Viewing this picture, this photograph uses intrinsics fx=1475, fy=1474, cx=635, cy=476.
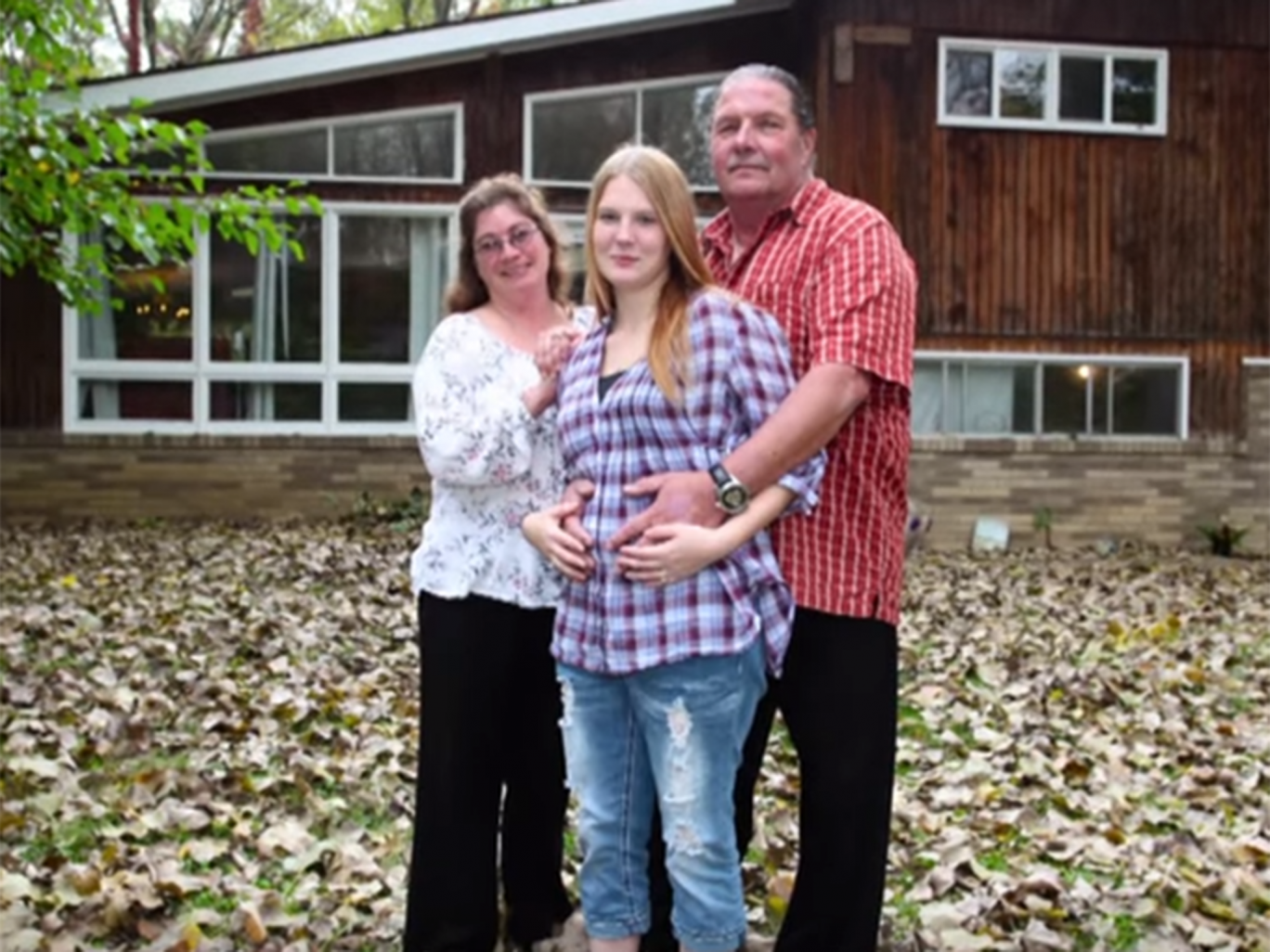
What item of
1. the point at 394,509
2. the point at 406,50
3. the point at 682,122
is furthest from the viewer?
the point at 682,122

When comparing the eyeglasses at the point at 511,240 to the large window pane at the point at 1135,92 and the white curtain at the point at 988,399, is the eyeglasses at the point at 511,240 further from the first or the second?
the large window pane at the point at 1135,92

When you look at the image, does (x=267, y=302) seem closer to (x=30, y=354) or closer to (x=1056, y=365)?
(x=30, y=354)

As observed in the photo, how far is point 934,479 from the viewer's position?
46.7 feet

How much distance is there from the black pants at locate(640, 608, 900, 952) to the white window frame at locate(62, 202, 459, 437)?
1126 centimetres

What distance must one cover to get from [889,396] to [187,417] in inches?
473

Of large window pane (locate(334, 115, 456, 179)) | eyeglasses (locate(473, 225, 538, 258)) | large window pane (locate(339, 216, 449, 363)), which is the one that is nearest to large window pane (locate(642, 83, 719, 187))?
large window pane (locate(334, 115, 456, 179))

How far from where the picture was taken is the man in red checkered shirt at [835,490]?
2.96 meters

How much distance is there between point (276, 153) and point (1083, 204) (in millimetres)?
7751

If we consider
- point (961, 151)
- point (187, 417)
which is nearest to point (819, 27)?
point (961, 151)

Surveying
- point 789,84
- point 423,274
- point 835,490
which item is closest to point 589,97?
point 423,274

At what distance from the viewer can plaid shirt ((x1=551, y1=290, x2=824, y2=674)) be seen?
2881 millimetres

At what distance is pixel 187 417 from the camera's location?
46.1ft

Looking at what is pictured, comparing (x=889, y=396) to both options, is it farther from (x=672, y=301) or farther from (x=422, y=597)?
(x=422, y=597)

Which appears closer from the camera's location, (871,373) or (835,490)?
(871,373)
